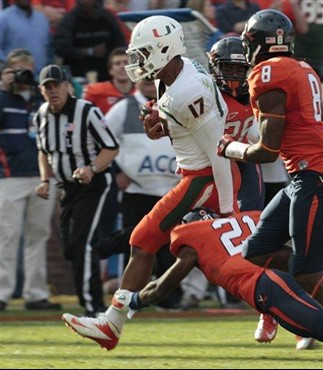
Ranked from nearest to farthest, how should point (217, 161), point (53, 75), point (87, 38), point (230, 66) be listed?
point (217, 161)
point (230, 66)
point (53, 75)
point (87, 38)

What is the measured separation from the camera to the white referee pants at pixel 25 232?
11.6 meters

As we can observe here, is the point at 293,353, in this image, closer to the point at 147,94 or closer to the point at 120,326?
the point at 120,326

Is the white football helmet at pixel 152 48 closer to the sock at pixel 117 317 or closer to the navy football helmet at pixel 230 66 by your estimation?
the navy football helmet at pixel 230 66

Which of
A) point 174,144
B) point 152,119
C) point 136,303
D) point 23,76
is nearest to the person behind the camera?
point 136,303

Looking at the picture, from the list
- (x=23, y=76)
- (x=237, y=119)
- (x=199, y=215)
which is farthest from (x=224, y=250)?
(x=23, y=76)

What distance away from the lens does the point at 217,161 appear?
338 inches

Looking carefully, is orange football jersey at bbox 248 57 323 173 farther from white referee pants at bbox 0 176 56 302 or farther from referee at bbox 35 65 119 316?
white referee pants at bbox 0 176 56 302

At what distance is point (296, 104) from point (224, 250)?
0.87 metres

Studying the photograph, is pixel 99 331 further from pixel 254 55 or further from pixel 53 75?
pixel 53 75

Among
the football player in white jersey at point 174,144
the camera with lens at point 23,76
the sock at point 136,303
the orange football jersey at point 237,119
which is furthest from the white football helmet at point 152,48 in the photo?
the camera with lens at point 23,76

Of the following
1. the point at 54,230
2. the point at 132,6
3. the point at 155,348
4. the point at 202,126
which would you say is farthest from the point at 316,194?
the point at 132,6

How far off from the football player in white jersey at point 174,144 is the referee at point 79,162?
2.25 meters

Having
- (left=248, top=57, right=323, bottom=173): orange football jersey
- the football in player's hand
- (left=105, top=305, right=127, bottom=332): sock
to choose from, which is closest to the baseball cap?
the football in player's hand

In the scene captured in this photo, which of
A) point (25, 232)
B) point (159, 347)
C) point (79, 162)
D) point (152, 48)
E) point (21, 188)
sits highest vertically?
point (152, 48)
